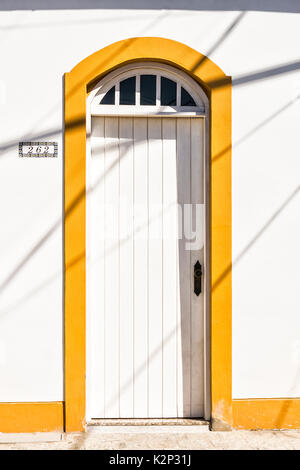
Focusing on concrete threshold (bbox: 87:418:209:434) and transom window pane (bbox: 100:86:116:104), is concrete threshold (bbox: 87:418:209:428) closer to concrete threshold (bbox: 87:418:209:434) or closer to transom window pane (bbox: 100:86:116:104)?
concrete threshold (bbox: 87:418:209:434)

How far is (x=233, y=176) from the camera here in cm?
397

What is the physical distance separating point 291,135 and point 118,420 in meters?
2.83

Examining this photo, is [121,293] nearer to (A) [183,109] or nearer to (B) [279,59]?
(A) [183,109]

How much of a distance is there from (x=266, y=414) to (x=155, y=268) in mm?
1527

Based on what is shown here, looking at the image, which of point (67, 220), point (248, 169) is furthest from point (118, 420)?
point (248, 169)

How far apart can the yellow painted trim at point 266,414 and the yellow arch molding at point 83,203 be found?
0.10 meters

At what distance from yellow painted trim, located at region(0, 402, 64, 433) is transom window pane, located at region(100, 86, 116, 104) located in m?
2.55

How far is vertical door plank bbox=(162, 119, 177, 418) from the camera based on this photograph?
407 cm

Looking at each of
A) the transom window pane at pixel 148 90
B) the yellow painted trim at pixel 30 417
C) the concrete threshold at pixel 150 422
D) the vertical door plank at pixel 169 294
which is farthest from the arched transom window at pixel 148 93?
the concrete threshold at pixel 150 422

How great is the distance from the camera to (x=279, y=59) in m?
3.99

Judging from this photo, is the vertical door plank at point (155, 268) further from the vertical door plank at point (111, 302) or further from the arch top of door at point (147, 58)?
the arch top of door at point (147, 58)

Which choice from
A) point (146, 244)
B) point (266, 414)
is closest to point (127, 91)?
point (146, 244)

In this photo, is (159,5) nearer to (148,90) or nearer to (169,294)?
(148,90)

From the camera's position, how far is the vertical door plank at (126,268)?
13.3ft
